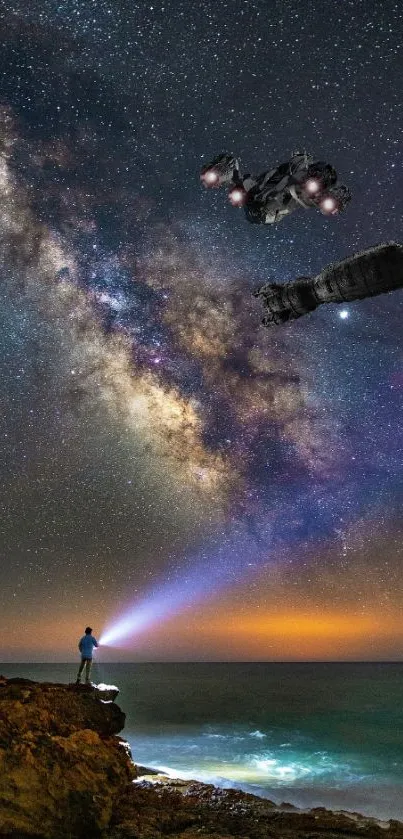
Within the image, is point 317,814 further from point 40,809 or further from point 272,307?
point 272,307

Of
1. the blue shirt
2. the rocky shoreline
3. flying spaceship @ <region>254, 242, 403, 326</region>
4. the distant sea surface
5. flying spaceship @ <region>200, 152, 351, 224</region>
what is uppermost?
flying spaceship @ <region>200, 152, 351, 224</region>

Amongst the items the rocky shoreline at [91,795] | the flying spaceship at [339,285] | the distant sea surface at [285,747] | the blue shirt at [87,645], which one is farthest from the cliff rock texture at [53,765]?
the distant sea surface at [285,747]

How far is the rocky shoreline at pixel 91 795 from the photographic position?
1241 cm

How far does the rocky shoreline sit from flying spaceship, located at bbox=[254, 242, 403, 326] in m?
12.8

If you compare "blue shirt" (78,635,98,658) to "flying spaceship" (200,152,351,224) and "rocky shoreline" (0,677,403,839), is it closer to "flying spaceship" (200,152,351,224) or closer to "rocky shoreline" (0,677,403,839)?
"rocky shoreline" (0,677,403,839)

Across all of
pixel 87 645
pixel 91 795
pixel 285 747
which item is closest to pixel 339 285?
pixel 91 795

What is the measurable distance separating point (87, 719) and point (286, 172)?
17456 mm

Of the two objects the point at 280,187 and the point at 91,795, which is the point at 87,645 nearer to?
the point at 91,795

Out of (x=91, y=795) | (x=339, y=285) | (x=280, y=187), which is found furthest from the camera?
(x=91, y=795)

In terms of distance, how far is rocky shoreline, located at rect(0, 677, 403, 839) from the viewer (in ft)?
40.7

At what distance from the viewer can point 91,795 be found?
1356 cm

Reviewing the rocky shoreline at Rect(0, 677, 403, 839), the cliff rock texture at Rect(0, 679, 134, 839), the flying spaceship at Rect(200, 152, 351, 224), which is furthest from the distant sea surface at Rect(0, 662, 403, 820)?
the flying spaceship at Rect(200, 152, 351, 224)

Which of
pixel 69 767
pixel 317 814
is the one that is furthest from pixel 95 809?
pixel 317 814

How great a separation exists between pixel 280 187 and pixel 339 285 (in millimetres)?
2379
